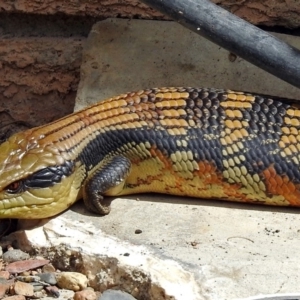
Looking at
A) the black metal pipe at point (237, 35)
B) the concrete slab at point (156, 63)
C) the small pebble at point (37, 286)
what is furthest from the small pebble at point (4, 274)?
the black metal pipe at point (237, 35)

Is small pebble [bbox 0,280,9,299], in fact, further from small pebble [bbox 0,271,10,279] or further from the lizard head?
the lizard head

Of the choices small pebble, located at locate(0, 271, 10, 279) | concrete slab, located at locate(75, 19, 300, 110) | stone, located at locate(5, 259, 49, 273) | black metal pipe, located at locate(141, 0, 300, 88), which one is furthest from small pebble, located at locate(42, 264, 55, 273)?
black metal pipe, located at locate(141, 0, 300, 88)

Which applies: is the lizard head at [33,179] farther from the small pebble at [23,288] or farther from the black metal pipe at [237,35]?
the black metal pipe at [237,35]

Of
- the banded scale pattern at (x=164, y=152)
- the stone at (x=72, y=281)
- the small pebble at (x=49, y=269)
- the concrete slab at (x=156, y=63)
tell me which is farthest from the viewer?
the concrete slab at (x=156, y=63)

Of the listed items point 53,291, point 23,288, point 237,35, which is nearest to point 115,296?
point 53,291

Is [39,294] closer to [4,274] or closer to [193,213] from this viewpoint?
[4,274]

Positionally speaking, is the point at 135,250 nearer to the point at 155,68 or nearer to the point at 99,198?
the point at 99,198
